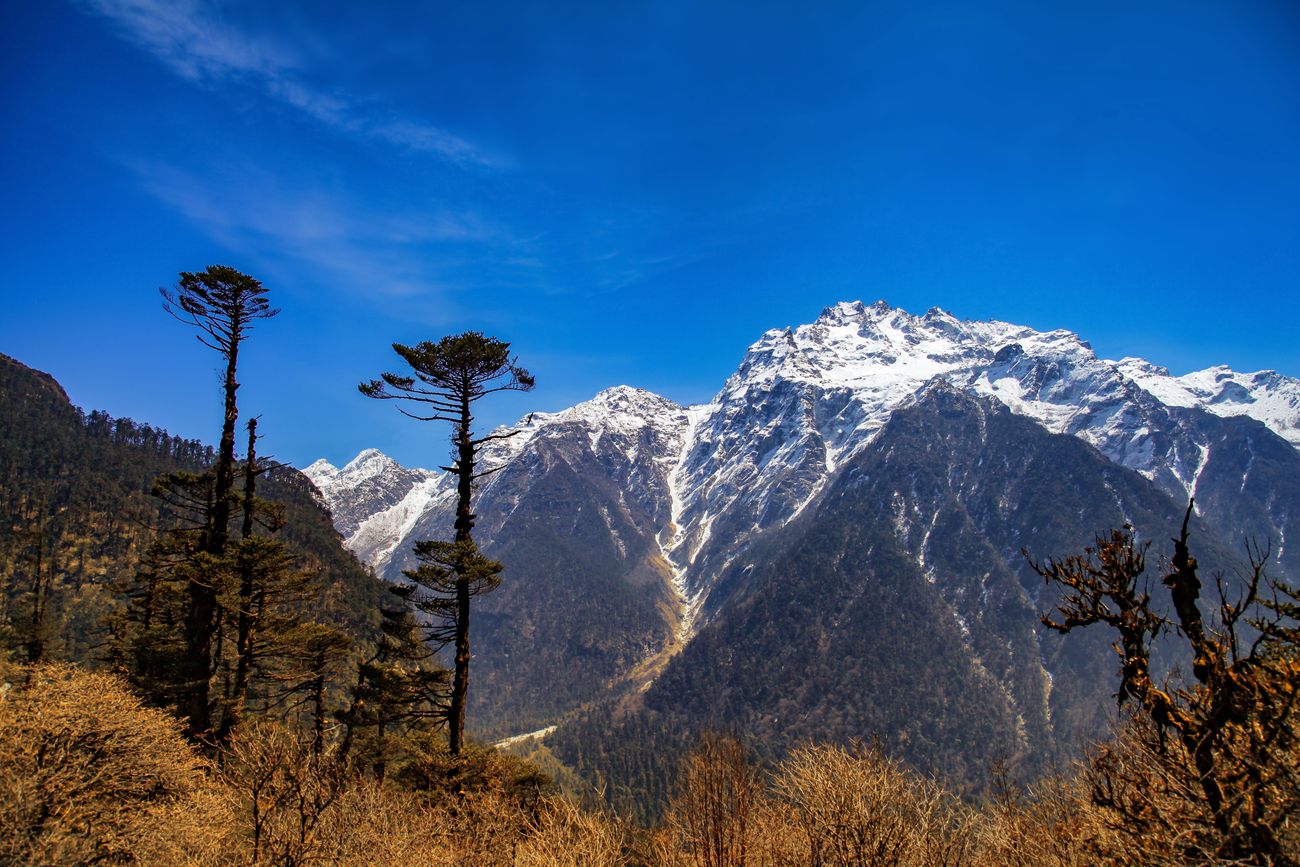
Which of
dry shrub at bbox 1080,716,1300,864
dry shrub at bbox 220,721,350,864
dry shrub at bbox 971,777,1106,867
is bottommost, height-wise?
dry shrub at bbox 971,777,1106,867

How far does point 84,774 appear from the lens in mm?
16266

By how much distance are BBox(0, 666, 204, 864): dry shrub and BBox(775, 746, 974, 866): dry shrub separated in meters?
14.7

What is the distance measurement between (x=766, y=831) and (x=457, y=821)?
29.1ft

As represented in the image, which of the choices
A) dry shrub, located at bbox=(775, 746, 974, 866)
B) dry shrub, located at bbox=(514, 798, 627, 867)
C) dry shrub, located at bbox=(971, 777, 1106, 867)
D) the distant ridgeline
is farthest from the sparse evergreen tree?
the distant ridgeline

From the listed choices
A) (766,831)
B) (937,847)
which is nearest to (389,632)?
(766,831)

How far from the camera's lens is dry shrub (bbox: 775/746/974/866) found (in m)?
15.9

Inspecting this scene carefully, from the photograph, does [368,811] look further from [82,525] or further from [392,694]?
[82,525]

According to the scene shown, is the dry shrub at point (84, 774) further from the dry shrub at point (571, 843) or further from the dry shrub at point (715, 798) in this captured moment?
the dry shrub at point (715, 798)

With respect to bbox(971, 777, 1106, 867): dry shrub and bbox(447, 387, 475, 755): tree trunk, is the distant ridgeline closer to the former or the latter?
bbox(447, 387, 475, 755): tree trunk

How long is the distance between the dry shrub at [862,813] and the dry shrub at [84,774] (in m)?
14.7

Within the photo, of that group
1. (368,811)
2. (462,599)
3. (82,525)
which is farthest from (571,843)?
(82,525)

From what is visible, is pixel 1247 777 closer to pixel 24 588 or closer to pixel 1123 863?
pixel 1123 863

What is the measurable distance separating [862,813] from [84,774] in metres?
18.3

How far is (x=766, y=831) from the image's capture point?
2009cm
